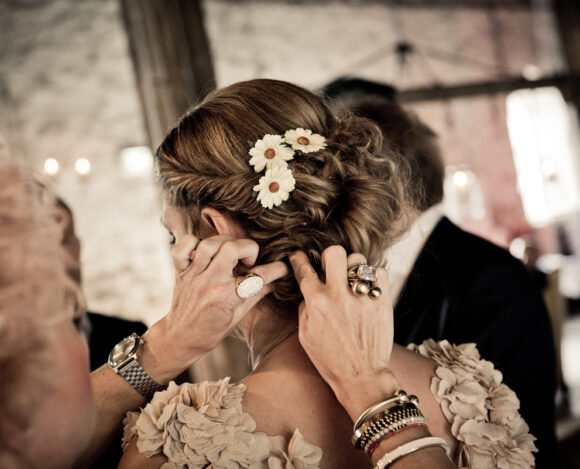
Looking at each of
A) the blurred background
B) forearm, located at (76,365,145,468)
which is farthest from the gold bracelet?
the blurred background

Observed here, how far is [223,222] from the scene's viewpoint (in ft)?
4.01

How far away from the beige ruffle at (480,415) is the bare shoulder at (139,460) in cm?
59

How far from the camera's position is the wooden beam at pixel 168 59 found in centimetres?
326

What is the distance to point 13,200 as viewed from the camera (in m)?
0.65

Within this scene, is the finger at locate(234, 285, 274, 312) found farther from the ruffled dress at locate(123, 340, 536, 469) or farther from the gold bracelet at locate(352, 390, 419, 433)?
the gold bracelet at locate(352, 390, 419, 433)

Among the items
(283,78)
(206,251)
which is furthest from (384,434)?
(283,78)

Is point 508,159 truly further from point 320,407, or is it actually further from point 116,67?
point 320,407

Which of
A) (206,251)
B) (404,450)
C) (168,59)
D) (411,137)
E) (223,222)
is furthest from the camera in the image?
(168,59)

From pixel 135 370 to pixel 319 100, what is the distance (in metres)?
0.79

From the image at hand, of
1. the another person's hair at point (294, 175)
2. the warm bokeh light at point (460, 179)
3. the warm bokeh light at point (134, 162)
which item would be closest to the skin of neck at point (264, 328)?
the another person's hair at point (294, 175)

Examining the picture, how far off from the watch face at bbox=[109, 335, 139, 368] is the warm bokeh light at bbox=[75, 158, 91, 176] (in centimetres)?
387

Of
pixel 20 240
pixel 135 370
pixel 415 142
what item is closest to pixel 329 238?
pixel 135 370

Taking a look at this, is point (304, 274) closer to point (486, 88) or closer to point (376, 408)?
point (376, 408)

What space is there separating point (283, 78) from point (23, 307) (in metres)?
5.78
